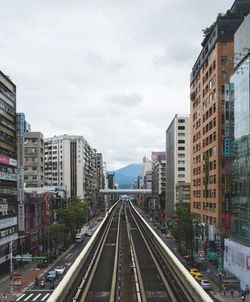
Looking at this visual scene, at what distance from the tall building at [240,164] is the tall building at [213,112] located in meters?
12.7

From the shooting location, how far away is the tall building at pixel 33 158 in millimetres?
141375

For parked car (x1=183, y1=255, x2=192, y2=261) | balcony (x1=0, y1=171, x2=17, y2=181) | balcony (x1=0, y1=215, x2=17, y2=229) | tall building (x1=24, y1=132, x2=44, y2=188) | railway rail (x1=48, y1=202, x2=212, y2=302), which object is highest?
tall building (x1=24, y1=132, x2=44, y2=188)

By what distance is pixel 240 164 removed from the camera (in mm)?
80500

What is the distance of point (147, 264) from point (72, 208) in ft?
164

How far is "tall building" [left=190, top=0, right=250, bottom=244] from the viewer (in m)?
103

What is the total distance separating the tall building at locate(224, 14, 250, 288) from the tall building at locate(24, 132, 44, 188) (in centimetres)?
6840

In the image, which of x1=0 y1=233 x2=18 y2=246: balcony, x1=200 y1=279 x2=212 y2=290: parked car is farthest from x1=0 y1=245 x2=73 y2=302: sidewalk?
x1=200 y1=279 x2=212 y2=290: parked car

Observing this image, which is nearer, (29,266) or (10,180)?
(10,180)

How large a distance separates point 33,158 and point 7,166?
56.5 m

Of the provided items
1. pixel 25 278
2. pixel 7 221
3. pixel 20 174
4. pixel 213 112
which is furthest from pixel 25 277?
pixel 213 112

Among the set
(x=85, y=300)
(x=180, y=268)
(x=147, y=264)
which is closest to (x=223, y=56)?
(x=147, y=264)

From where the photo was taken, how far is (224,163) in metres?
101

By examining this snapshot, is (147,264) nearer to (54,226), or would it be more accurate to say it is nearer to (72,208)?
(54,226)

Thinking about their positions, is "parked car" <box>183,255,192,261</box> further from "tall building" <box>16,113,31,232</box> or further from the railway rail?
"tall building" <box>16,113,31,232</box>
